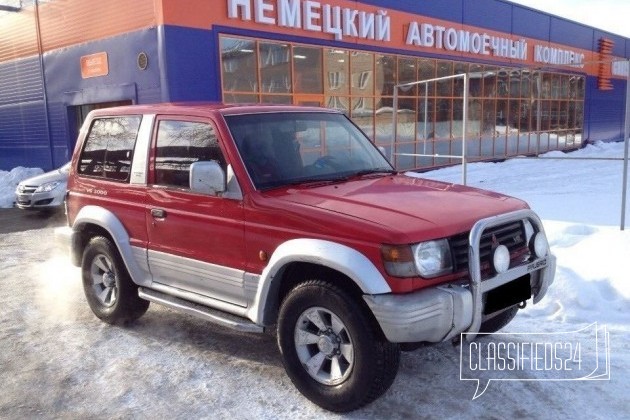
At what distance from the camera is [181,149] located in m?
4.32

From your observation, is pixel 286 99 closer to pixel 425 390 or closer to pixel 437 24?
pixel 437 24

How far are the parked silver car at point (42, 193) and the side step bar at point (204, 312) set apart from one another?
7.43 m

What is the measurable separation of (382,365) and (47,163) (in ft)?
52.2

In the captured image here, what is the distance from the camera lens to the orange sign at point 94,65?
13766mm

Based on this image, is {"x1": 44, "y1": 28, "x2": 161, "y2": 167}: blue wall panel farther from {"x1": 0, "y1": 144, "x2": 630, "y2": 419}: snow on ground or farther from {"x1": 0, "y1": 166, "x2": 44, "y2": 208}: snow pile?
{"x1": 0, "y1": 144, "x2": 630, "y2": 419}: snow on ground

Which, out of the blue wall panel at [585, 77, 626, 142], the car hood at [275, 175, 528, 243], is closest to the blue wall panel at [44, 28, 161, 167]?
the car hood at [275, 175, 528, 243]

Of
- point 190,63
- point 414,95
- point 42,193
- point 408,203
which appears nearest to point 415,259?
point 408,203

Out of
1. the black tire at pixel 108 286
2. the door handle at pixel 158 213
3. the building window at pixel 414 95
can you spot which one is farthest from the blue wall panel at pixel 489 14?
the door handle at pixel 158 213

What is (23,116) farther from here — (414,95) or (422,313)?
(422,313)

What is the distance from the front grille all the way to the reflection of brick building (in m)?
5.50

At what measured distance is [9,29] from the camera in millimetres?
17375

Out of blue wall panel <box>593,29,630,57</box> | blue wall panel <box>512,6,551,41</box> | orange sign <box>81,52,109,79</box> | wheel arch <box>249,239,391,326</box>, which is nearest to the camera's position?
wheel arch <box>249,239,391,326</box>

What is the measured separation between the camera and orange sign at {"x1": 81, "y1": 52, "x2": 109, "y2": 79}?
45.2 feet

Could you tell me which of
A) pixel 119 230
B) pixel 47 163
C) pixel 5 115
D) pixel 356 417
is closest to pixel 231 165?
pixel 119 230
